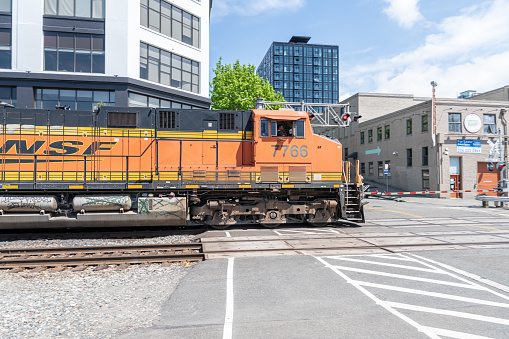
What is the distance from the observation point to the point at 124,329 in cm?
403

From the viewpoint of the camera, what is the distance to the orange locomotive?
30.5 feet

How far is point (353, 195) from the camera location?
445 inches

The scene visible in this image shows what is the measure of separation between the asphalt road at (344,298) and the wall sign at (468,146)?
2164cm

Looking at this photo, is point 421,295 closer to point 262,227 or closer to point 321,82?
point 262,227

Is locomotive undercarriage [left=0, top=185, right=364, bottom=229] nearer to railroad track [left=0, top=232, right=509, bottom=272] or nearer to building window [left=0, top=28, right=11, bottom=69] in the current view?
railroad track [left=0, top=232, right=509, bottom=272]

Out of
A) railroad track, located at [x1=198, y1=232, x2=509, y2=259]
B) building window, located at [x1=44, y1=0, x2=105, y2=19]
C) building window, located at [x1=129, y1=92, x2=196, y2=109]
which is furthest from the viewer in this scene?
building window, located at [x1=129, y1=92, x2=196, y2=109]

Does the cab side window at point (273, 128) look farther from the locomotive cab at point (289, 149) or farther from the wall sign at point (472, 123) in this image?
the wall sign at point (472, 123)

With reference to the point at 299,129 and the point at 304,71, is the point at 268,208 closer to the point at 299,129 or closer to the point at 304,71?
the point at 299,129

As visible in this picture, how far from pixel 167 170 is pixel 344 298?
272 inches

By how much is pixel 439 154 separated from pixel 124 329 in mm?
28069

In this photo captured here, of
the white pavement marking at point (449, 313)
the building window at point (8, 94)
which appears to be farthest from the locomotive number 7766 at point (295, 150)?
the building window at point (8, 94)

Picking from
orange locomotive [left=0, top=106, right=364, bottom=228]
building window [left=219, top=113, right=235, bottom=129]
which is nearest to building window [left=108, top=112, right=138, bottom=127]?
orange locomotive [left=0, top=106, right=364, bottom=228]

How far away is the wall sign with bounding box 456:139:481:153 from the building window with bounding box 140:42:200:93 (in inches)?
883

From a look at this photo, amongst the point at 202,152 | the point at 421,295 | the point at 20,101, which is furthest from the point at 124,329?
the point at 20,101
